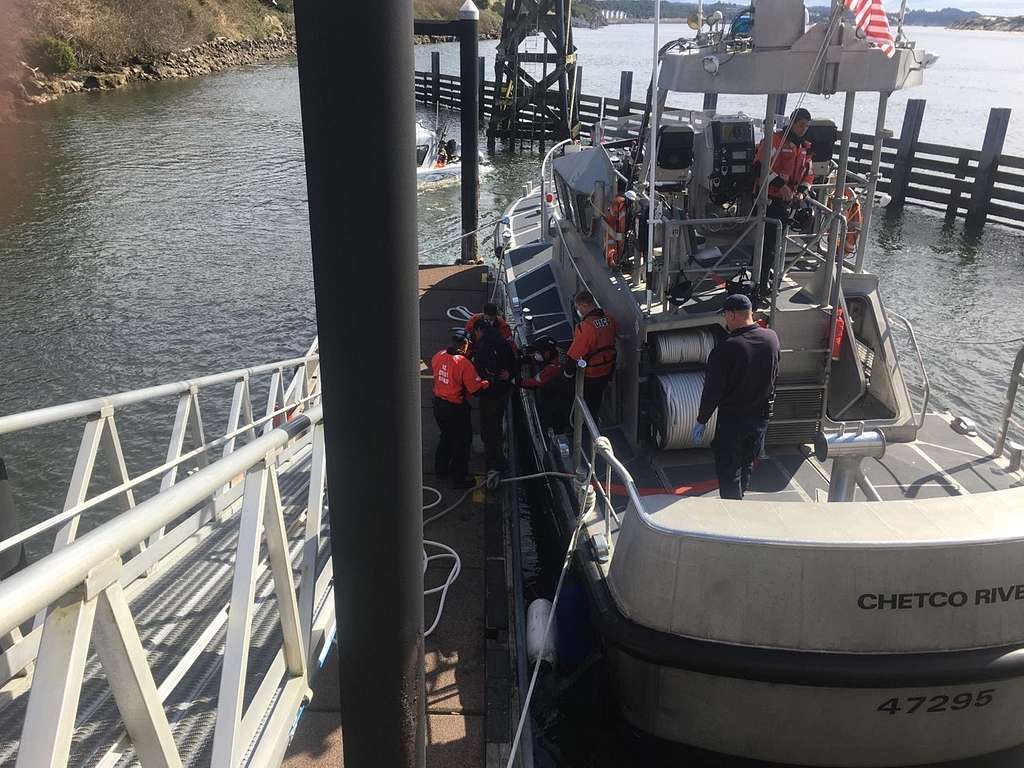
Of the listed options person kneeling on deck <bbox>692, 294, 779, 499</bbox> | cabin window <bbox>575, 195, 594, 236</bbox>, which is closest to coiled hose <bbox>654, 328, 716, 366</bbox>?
person kneeling on deck <bbox>692, 294, 779, 499</bbox>

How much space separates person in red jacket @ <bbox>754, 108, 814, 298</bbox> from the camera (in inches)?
248

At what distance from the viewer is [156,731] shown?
223 cm

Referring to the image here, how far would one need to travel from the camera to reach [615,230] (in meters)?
7.02

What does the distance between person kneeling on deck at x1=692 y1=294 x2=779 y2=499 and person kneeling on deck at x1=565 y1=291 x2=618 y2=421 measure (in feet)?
4.35

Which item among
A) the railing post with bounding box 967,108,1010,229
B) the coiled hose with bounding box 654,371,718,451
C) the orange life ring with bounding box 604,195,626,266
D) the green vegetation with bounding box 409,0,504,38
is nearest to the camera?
the coiled hose with bounding box 654,371,718,451

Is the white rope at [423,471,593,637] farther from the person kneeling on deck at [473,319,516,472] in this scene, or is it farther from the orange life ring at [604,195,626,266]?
the orange life ring at [604,195,626,266]

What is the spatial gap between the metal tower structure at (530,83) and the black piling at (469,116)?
583 inches

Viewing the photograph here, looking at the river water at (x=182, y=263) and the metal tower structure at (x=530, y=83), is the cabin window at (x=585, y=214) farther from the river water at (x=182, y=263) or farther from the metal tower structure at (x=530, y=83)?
the metal tower structure at (x=530, y=83)

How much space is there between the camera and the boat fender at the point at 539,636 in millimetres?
5203

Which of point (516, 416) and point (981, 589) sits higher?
point (981, 589)

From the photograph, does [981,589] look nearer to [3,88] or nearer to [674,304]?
[674,304]

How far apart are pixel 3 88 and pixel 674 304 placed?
34739 mm

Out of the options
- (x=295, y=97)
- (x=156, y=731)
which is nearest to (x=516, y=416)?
(x=156, y=731)

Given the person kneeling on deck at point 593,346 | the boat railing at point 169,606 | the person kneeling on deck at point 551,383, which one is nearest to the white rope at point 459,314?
the person kneeling on deck at point 551,383
